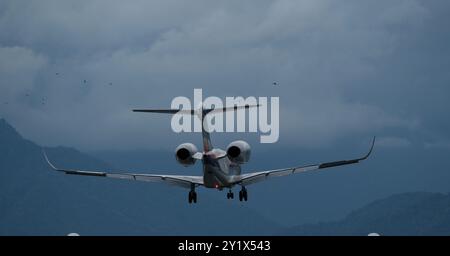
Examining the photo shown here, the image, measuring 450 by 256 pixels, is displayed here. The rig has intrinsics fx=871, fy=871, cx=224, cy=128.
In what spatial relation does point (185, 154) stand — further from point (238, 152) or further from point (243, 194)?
point (243, 194)

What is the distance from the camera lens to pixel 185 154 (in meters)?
76.6

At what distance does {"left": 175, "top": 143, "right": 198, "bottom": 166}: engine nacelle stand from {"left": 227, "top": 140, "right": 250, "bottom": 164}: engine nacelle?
10.4 feet

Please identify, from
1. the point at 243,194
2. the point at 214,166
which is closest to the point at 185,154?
the point at 214,166

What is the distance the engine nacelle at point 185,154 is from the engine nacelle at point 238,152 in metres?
3.18

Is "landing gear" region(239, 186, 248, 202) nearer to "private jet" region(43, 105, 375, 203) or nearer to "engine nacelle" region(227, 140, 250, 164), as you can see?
"private jet" region(43, 105, 375, 203)

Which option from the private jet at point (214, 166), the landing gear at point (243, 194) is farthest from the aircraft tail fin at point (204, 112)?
the landing gear at point (243, 194)

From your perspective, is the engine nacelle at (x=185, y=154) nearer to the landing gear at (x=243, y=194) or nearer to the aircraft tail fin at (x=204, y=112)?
the aircraft tail fin at (x=204, y=112)

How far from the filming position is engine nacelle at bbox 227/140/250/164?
254ft
